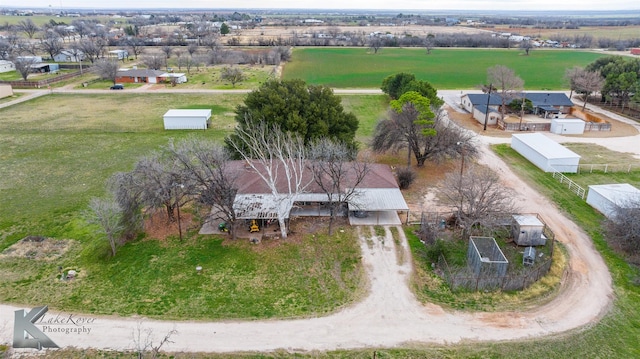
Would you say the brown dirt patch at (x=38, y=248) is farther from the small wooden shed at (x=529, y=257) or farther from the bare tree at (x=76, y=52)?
the bare tree at (x=76, y=52)

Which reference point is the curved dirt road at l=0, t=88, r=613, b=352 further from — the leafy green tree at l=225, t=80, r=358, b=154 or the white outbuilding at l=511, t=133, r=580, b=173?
the white outbuilding at l=511, t=133, r=580, b=173

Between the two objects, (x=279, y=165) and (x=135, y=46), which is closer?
(x=279, y=165)

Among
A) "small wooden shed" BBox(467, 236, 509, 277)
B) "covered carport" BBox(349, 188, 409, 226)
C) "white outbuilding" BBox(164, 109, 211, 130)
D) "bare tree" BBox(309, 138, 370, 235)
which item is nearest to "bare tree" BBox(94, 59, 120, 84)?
"white outbuilding" BBox(164, 109, 211, 130)

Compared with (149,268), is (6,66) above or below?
above

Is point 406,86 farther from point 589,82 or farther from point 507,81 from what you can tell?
point 589,82

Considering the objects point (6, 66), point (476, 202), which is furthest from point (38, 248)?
point (6, 66)

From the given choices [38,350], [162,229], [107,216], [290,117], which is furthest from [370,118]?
[38,350]
